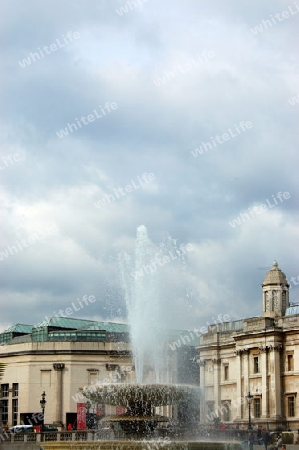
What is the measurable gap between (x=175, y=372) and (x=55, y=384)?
38.2 ft

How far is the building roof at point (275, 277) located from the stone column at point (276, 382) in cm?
653

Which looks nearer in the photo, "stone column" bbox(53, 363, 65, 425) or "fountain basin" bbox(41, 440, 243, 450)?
"fountain basin" bbox(41, 440, 243, 450)

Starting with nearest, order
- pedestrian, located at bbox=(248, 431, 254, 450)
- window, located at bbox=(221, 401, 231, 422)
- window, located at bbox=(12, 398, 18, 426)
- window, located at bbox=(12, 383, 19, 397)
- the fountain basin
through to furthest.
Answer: the fountain basin, pedestrian, located at bbox=(248, 431, 254, 450), window, located at bbox=(221, 401, 231, 422), window, located at bbox=(12, 398, 18, 426), window, located at bbox=(12, 383, 19, 397)

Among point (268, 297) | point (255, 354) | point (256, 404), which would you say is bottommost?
point (256, 404)

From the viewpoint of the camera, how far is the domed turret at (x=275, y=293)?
61500mm

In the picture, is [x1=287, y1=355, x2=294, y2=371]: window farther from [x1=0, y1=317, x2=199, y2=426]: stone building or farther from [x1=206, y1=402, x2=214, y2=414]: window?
[x1=0, y1=317, x2=199, y2=426]: stone building

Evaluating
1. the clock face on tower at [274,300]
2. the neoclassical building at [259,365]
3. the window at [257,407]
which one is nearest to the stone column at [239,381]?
the neoclassical building at [259,365]

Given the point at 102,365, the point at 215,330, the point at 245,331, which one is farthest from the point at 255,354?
the point at 102,365

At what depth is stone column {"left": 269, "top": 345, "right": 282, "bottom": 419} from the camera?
5641 centimetres

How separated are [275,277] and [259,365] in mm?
7473

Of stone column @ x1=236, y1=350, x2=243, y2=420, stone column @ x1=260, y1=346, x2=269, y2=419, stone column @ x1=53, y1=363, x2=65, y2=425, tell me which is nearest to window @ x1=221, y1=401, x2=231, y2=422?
stone column @ x1=236, y1=350, x2=243, y2=420

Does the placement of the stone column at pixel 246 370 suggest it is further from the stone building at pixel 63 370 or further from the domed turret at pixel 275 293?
the stone building at pixel 63 370

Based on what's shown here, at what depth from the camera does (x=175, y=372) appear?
67875mm

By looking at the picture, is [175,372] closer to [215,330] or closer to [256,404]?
[215,330]
